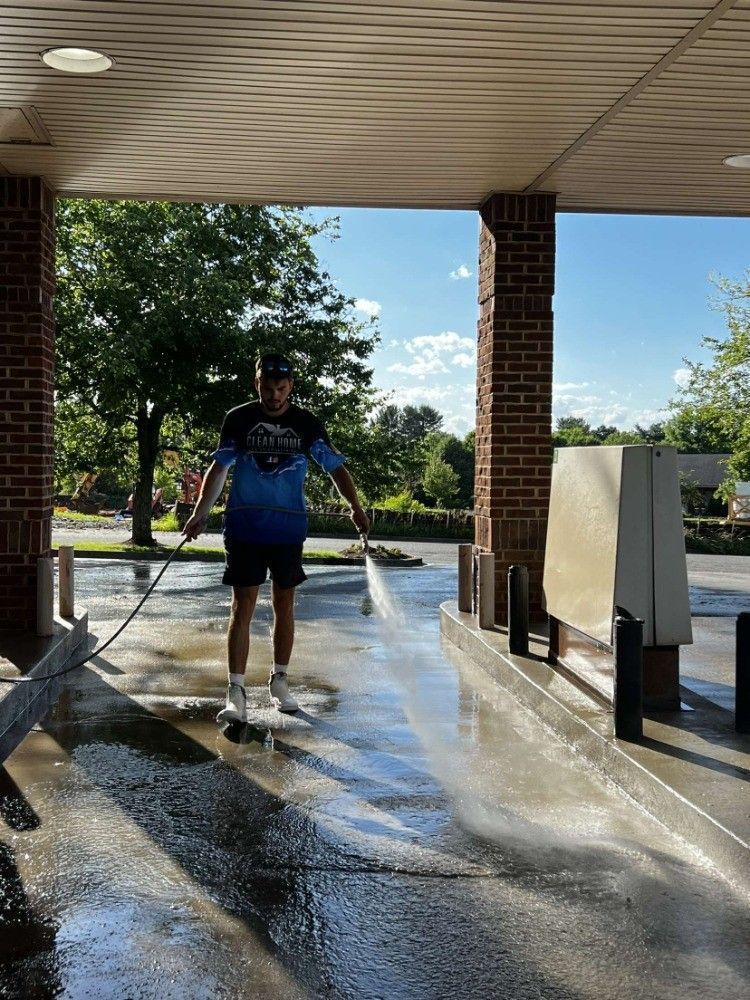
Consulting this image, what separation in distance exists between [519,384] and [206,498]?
3.87 m

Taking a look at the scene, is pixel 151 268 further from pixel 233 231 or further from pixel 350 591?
pixel 350 591

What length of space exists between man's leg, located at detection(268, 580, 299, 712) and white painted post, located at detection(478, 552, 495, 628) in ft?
8.47

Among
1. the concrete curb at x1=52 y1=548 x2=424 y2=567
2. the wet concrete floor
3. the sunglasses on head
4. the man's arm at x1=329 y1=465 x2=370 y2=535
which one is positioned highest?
the sunglasses on head

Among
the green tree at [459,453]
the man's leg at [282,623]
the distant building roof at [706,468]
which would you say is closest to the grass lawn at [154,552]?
the man's leg at [282,623]

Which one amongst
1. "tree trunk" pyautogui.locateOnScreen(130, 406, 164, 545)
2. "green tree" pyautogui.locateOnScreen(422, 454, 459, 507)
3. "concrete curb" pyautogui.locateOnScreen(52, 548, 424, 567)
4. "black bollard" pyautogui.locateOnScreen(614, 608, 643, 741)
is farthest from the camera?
"green tree" pyautogui.locateOnScreen(422, 454, 459, 507)

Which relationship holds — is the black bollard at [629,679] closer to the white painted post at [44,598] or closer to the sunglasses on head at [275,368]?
the sunglasses on head at [275,368]

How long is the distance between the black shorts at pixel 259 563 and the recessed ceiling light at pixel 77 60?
2.97m

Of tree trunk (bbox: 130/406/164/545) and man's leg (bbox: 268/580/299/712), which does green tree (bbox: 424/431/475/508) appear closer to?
tree trunk (bbox: 130/406/164/545)

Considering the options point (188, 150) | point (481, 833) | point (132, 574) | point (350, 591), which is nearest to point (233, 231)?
point (132, 574)

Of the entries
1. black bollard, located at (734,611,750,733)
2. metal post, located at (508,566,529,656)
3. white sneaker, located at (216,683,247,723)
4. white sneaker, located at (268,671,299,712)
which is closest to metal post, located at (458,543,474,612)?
metal post, located at (508,566,529,656)

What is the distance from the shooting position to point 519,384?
892cm

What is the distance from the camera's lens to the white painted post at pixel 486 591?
856cm

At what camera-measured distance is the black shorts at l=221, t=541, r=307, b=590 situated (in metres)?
5.97

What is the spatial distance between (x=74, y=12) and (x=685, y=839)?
199 inches
